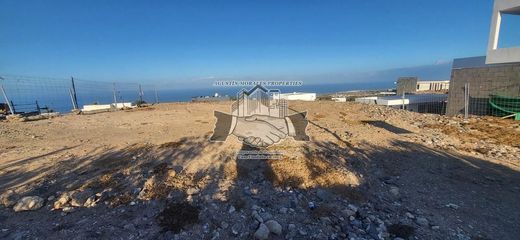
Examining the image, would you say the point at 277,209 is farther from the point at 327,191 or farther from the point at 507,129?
the point at 507,129

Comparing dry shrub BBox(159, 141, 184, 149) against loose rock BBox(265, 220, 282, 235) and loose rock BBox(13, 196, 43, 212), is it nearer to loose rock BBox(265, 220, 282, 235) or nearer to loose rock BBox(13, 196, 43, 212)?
loose rock BBox(13, 196, 43, 212)

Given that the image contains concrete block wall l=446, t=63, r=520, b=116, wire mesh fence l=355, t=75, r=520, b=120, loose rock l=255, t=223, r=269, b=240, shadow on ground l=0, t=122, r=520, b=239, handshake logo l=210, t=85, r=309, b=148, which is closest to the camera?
loose rock l=255, t=223, r=269, b=240

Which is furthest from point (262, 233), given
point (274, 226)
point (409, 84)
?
point (409, 84)

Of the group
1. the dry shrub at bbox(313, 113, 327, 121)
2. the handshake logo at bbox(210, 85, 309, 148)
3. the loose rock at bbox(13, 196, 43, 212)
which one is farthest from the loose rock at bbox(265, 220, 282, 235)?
the dry shrub at bbox(313, 113, 327, 121)

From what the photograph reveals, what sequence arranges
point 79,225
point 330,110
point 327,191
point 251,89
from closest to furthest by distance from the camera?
point 79,225 < point 327,191 < point 251,89 < point 330,110

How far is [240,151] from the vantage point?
5898 mm

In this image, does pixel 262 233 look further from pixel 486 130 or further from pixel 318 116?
pixel 486 130

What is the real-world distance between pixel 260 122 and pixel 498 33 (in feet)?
47.9

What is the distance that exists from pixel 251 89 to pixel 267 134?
1.37m

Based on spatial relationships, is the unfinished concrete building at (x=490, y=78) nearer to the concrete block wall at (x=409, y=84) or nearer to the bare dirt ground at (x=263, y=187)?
the bare dirt ground at (x=263, y=187)

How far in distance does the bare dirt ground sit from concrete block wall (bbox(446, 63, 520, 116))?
15.7ft

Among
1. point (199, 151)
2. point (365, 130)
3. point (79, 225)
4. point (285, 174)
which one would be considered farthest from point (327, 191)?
point (365, 130)

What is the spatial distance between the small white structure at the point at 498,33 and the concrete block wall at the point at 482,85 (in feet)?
5.63

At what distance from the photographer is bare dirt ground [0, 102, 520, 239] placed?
3.19m
